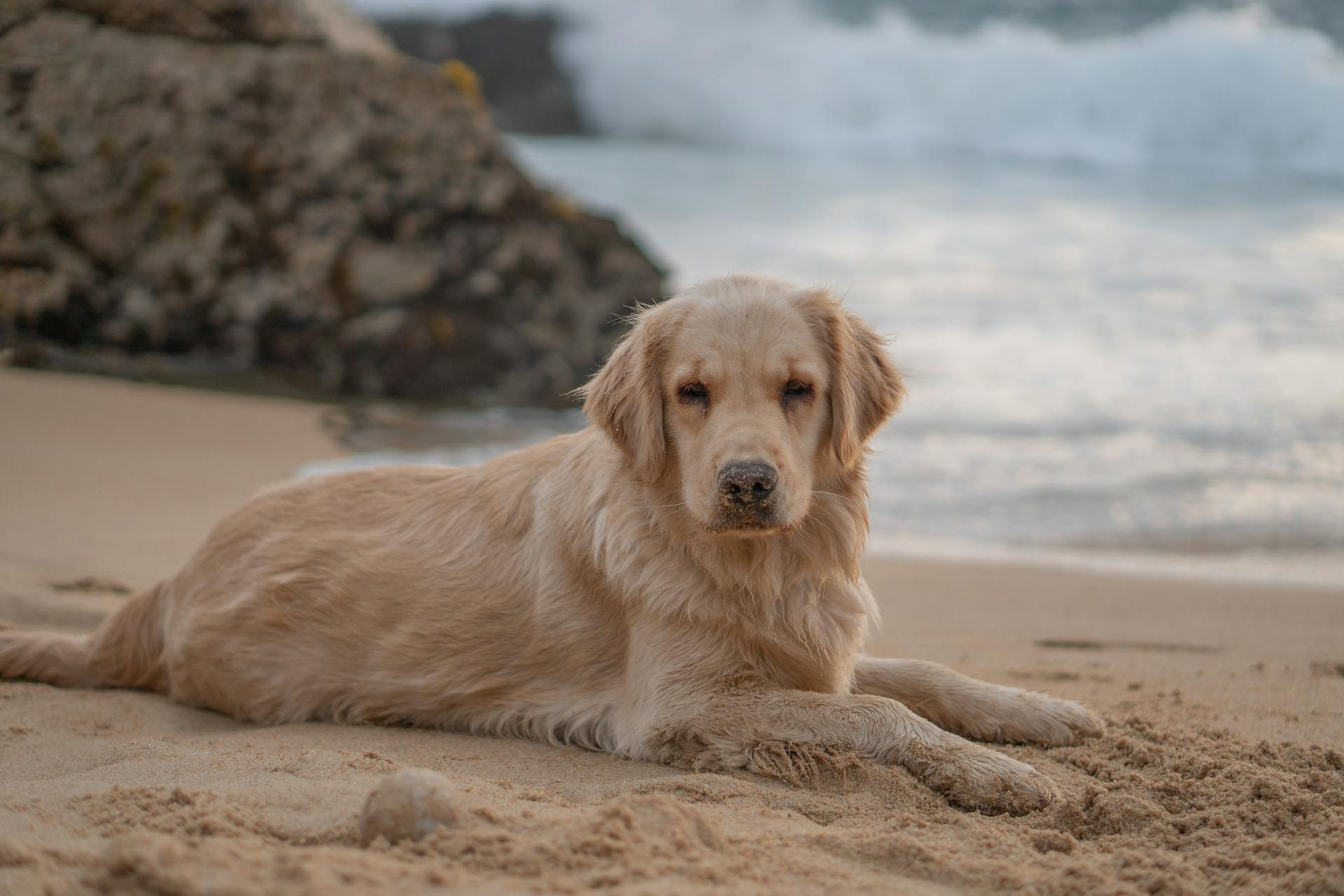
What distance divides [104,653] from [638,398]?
2543 mm

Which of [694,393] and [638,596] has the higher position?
[694,393]

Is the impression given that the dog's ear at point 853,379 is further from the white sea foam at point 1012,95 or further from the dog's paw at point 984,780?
the white sea foam at point 1012,95

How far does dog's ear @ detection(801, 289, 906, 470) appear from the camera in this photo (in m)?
4.11

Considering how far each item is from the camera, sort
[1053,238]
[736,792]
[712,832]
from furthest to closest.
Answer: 1. [1053,238]
2. [736,792]
3. [712,832]

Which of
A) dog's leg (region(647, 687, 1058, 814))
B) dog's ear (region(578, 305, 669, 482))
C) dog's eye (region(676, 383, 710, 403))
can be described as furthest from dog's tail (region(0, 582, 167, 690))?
dog's eye (region(676, 383, 710, 403))

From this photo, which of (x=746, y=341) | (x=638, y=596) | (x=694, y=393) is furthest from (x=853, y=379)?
(x=638, y=596)

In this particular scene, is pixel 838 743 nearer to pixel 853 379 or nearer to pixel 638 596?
pixel 638 596

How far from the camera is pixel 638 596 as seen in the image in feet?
13.7

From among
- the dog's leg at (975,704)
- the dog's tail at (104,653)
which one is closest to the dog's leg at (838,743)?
the dog's leg at (975,704)

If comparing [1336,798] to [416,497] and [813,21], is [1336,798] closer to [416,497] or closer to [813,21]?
[416,497]

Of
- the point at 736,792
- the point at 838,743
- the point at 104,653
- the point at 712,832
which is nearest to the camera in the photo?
the point at 712,832

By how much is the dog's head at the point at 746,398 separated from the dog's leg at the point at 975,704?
0.89m

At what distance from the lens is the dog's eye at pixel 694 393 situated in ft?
13.1

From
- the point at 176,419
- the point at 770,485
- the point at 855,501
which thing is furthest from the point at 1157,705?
the point at 176,419
